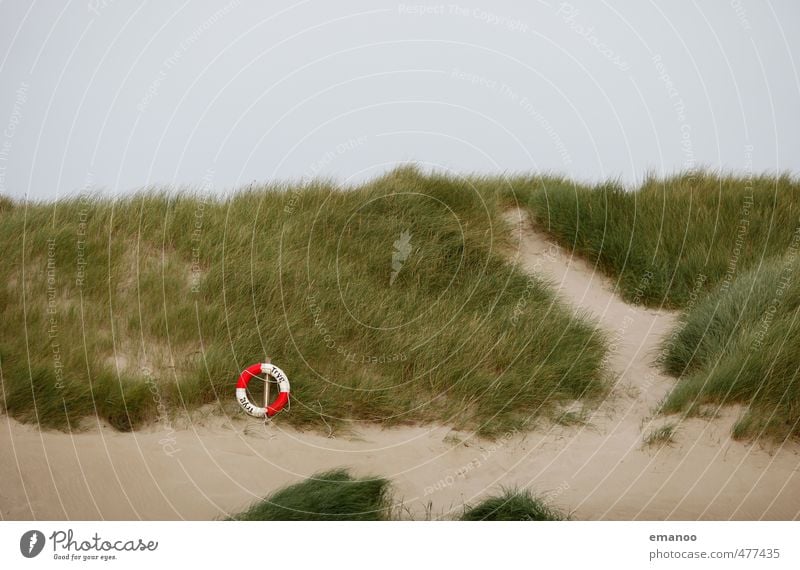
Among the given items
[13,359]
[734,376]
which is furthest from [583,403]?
[13,359]

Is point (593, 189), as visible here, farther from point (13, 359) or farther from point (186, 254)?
point (13, 359)

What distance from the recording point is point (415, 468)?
6.68 meters

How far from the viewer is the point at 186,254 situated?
848cm

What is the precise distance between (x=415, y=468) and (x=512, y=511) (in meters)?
1.08

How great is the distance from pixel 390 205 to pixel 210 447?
4.03 m

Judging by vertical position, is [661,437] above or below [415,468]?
above

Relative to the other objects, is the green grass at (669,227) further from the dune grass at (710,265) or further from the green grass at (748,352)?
the green grass at (748,352)

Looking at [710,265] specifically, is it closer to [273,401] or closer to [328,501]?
[273,401]

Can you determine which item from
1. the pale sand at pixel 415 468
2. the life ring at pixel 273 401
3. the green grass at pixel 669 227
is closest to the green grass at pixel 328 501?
the pale sand at pixel 415 468
